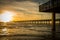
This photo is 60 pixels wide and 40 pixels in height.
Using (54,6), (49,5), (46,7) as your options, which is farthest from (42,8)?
(54,6)

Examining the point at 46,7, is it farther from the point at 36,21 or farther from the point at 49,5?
the point at 36,21

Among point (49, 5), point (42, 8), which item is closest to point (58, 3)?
point (49, 5)

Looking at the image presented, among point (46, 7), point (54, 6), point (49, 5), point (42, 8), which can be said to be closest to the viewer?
point (54, 6)

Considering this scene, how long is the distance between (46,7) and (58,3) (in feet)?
20.0

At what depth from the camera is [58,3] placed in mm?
22312

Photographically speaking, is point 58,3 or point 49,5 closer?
point 58,3

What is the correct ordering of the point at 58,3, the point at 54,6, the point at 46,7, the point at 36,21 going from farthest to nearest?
the point at 36,21 → the point at 46,7 → the point at 54,6 → the point at 58,3

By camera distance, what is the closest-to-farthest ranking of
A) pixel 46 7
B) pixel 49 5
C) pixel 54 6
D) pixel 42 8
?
pixel 54 6
pixel 49 5
pixel 46 7
pixel 42 8

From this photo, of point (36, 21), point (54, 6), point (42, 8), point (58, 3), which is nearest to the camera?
point (58, 3)

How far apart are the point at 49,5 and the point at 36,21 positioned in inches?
3721

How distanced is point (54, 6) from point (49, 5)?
2484mm

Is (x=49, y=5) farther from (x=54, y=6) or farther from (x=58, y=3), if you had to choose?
(x=58, y=3)

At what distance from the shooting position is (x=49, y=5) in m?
26.4

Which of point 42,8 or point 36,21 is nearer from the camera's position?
point 42,8
